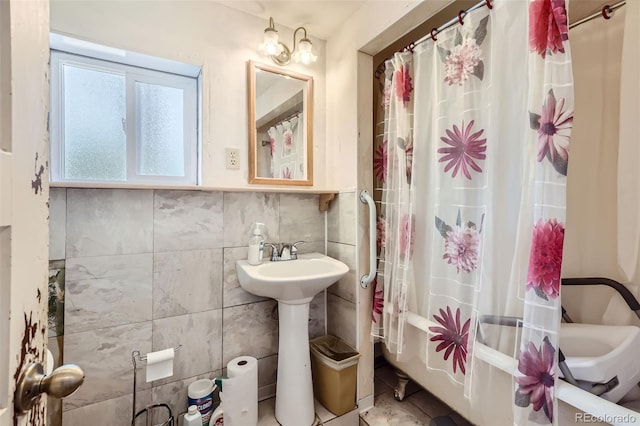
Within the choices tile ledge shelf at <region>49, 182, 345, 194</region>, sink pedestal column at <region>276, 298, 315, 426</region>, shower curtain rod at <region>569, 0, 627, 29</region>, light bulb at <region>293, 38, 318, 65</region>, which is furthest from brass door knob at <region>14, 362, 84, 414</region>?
shower curtain rod at <region>569, 0, 627, 29</region>

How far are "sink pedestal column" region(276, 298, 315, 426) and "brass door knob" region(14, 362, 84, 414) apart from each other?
1.04 m

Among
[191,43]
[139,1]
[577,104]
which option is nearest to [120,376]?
[191,43]

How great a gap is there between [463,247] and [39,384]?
1.28m

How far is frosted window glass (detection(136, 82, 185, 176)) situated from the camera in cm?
143

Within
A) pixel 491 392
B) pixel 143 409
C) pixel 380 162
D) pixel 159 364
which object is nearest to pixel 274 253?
pixel 159 364

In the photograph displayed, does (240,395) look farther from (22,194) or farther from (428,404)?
(22,194)

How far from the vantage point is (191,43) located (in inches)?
55.6

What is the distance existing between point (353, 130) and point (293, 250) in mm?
783

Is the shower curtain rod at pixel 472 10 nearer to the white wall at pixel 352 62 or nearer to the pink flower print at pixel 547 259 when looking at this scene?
the white wall at pixel 352 62

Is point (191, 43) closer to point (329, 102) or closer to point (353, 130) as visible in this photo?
point (329, 102)

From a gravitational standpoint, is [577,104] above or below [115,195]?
above

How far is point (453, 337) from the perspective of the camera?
3.87 ft

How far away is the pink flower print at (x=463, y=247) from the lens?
3.71 feet

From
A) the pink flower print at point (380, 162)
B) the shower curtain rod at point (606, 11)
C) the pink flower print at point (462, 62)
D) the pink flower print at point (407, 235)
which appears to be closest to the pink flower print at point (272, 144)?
the pink flower print at point (380, 162)
